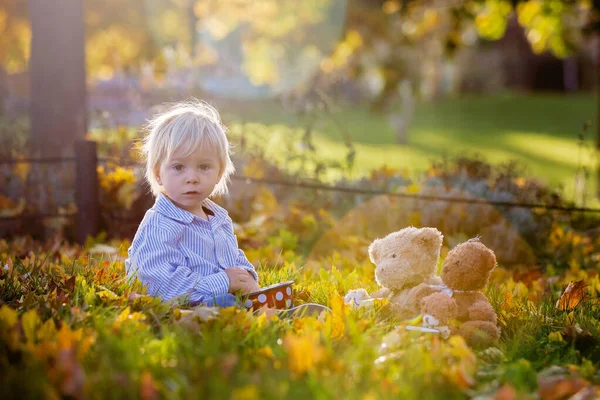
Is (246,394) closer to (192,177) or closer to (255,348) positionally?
(255,348)

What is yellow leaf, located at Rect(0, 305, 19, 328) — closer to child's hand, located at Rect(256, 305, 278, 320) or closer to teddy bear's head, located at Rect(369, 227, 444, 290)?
child's hand, located at Rect(256, 305, 278, 320)

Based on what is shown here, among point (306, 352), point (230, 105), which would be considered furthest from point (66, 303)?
point (230, 105)

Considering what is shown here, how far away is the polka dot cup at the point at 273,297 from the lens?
3361 millimetres

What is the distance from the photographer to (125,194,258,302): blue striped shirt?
3352 millimetres

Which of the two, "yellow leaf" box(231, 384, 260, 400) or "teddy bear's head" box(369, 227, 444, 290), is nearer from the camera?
"yellow leaf" box(231, 384, 260, 400)

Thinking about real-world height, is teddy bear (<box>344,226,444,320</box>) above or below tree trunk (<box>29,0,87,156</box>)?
below

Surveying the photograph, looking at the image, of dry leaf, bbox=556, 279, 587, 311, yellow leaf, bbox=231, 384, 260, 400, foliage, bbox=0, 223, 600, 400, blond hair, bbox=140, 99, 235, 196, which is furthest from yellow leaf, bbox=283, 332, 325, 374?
dry leaf, bbox=556, 279, 587, 311

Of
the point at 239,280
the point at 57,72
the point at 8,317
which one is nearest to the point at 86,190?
the point at 57,72

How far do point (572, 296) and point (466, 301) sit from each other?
2.76ft

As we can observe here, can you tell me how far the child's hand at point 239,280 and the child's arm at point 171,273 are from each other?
2 centimetres

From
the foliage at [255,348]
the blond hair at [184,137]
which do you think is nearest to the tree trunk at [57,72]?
the foliage at [255,348]

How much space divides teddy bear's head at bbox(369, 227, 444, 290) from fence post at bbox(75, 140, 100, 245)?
3.12 meters

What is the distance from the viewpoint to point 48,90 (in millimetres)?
7469

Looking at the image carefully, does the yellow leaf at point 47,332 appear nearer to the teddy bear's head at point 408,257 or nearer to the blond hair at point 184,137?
the blond hair at point 184,137
